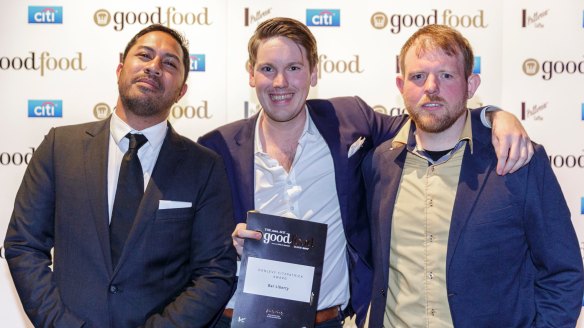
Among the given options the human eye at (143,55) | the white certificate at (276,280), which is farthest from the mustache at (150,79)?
the white certificate at (276,280)

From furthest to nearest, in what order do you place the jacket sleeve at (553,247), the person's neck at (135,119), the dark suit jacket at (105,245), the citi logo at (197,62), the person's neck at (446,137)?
the citi logo at (197,62) < the person's neck at (135,119) < the person's neck at (446,137) < the dark suit jacket at (105,245) < the jacket sleeve at (553,247)

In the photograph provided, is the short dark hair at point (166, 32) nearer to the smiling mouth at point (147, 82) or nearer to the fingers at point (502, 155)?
the smiling mouth at point (147, 82)

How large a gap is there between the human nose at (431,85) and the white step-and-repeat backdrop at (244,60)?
1975 mm

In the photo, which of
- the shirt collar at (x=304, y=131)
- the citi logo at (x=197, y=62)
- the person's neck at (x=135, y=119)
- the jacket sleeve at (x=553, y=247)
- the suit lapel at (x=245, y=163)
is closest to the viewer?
the jacket sleeve at (x=553, y=247)

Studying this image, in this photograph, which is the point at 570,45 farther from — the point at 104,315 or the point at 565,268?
the point at 104,315

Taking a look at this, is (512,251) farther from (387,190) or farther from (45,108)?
(45,108)

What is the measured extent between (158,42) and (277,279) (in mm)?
1261

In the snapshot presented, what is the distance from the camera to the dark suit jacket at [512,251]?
238 centimetres

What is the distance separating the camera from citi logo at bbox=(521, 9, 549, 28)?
4.49 metres

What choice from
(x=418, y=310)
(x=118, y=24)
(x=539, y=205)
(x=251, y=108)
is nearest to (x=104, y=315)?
(x=418, y=310)

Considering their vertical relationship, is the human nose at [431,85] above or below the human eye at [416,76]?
below

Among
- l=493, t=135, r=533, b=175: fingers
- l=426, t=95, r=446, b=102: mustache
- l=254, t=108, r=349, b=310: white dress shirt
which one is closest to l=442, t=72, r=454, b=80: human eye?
l=426, t=95, r=446, b=102: mustache

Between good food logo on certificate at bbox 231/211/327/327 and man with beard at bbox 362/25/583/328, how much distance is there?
0.32m

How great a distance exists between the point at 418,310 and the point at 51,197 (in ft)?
5.36
